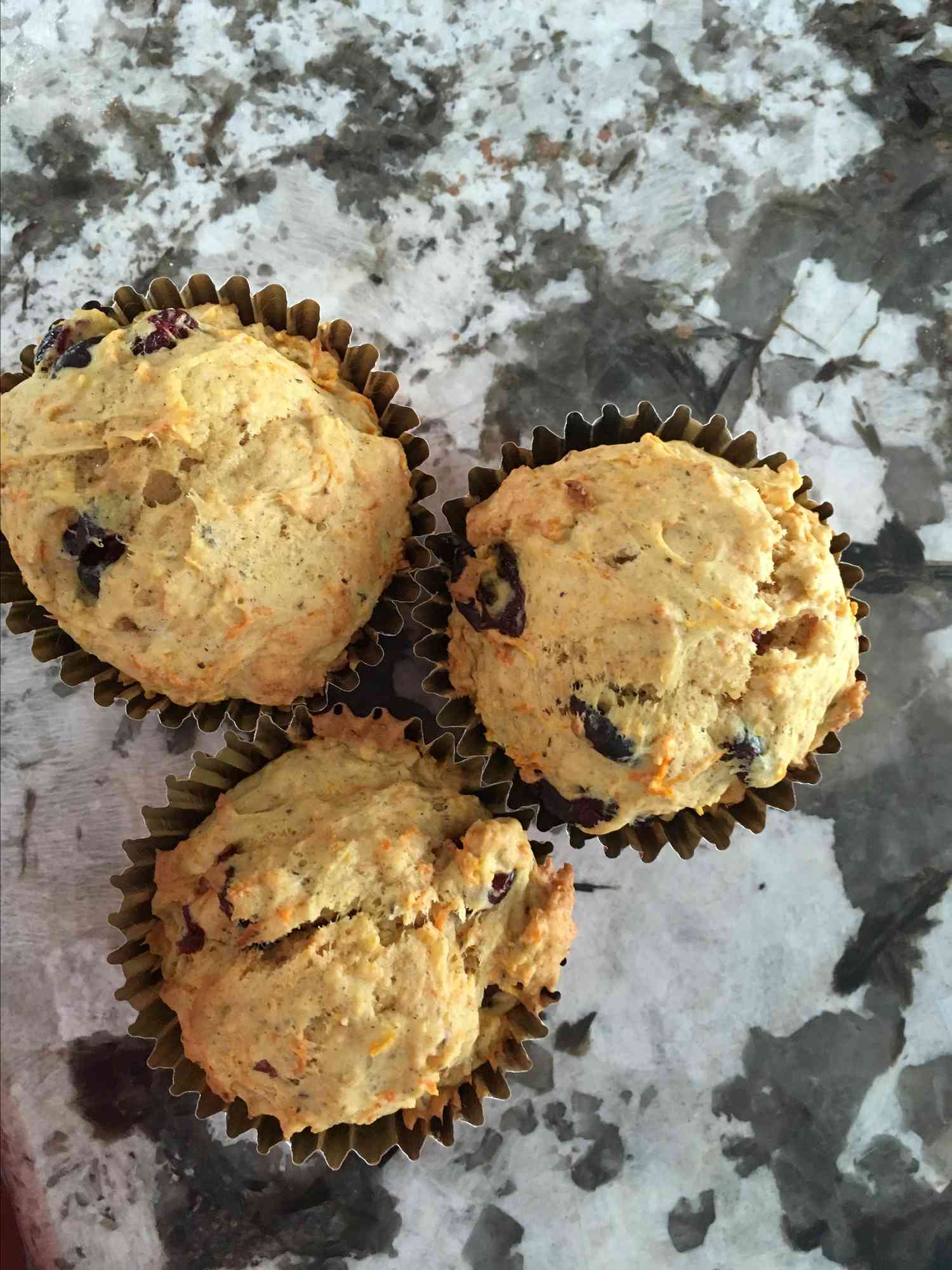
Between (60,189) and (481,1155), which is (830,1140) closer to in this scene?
(481,1155)

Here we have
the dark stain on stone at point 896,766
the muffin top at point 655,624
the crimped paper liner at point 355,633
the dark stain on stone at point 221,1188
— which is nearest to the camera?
the muffin top at point 655,624

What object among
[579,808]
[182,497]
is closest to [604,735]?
[579,808]

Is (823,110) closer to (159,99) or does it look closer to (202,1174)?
(159,99)

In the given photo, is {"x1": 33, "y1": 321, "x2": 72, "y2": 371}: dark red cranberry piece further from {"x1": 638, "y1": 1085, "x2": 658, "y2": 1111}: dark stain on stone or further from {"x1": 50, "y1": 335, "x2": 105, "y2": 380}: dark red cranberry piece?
{"x1": 638, "y1": 1085, "x2": 658, "y2": 1111}: dark stain on stone

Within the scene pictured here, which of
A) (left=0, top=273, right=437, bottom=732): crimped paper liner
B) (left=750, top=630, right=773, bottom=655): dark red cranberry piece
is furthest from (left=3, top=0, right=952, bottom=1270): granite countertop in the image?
(left=750, top=630, right=773, bottom=655): dark red cranberry piece

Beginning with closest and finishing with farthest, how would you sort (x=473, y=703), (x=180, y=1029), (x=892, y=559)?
(x=180, y=1029) → (x=473, y=703) → (x=892, y=559)

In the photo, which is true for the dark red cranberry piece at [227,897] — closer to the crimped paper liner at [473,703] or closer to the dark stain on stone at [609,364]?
the crimped paper liner at [473,703]

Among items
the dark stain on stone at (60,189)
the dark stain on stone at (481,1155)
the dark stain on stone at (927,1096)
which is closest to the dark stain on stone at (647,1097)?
the dark stain on stone at (481,1155)

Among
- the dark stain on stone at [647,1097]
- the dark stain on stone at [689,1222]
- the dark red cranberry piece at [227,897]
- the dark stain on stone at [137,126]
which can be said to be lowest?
the dark stain on stone at [689,1222]
